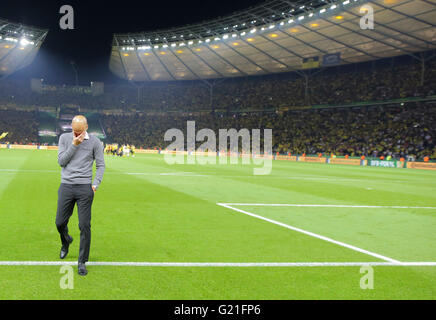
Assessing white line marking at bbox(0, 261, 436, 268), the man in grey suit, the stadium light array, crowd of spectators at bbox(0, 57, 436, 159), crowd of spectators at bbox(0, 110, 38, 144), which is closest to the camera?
the man in grey suit

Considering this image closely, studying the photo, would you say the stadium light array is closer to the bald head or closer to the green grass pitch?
the green grass pitch

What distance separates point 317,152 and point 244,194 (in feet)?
130

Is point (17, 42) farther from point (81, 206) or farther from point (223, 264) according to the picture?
point (223, 264)

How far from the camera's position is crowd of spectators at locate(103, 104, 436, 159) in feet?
146

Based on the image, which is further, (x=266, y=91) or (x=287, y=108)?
(x=266, y=91)

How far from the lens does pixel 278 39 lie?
165 feet

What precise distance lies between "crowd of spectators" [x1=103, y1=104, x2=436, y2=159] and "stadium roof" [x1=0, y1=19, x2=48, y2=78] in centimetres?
2112

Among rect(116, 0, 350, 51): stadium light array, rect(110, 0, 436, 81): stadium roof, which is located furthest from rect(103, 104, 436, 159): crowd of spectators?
rect(116, 0, 350, 51): stadium light array

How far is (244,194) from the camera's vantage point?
14.2 metres

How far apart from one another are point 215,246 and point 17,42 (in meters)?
62.7

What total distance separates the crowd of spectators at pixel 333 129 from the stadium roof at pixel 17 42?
69.3ft

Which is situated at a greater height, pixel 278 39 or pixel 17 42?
pixel 17 42

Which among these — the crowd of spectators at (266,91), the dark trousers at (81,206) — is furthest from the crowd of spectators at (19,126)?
the dark trousers at (81,206)

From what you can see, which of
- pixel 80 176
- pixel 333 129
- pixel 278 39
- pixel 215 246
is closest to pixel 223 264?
pixel 215 246
